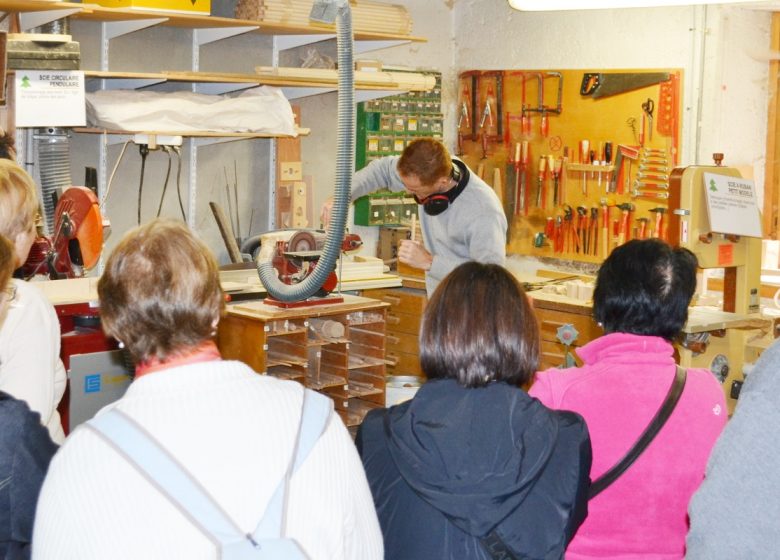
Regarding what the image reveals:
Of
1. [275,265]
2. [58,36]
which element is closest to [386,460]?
[275,265]

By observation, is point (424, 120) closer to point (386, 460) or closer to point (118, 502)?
point (386, 460)

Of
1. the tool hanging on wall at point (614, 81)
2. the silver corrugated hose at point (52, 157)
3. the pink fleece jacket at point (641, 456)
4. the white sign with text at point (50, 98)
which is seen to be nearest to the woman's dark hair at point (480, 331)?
the pink fleece jacket at point (641, 456)

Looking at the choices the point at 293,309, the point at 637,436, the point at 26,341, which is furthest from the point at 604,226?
the point at 26,341

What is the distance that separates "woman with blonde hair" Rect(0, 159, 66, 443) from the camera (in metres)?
2.39

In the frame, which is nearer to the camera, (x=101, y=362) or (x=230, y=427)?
(x=230, y=427)

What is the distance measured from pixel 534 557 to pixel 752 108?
4383mm

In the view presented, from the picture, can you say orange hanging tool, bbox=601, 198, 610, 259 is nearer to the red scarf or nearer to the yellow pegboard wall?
the yellow pegboard wall

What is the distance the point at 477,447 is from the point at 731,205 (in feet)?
8.03

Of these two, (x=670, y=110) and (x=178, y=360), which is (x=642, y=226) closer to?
(x=670, y=110)

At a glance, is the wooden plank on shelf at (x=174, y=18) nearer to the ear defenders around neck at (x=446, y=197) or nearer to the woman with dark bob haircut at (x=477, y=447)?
the ear defenders around neck at (x=446, y=197)

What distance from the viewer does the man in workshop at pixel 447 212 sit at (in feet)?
15.0

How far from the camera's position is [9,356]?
239cm

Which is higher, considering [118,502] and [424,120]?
[424,120]

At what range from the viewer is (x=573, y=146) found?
606 centimetres
